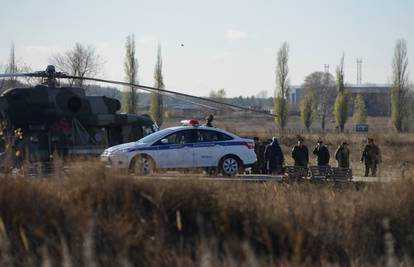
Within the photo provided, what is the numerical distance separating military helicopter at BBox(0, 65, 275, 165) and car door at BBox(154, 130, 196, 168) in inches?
91.8

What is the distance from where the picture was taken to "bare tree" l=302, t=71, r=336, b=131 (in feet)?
385

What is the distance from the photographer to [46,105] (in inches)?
874

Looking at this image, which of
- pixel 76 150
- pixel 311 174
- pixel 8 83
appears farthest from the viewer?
pixel 8 83

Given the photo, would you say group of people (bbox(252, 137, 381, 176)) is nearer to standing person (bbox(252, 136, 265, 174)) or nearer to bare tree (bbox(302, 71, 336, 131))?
standing person (bbox(252, 136, 265, 174))

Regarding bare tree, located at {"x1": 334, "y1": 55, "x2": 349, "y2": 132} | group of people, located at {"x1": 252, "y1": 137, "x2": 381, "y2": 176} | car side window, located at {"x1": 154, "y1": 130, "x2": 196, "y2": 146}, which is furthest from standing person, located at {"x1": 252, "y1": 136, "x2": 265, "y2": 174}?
bare tree, located at {"x1": 334, "y1": 55, "x2": 349, "y2": 132}

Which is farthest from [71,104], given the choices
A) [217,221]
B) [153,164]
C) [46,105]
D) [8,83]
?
[8,83]

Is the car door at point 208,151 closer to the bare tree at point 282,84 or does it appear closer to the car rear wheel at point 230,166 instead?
the car rear wheel at point 230,166

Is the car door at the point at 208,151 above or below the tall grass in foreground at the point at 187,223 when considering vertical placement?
above

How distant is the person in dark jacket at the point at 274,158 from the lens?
20.9m

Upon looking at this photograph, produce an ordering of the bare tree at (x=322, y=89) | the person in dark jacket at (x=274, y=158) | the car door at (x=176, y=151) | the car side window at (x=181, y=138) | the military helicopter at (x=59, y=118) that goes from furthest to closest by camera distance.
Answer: the bare tree at (x=322, y=89) → the military helicopter at (x=59, y=118) → the person in dark jacket at (x=274, y=158) → the car side window at (x=181, y=138) → the car door at (x=176, y=151)

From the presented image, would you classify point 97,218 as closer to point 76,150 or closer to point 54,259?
point 54,259

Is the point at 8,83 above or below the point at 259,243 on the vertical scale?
above

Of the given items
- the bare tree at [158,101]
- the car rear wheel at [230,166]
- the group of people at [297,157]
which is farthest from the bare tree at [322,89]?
the car rear wheel at [230,166]

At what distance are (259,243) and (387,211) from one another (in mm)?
2772
